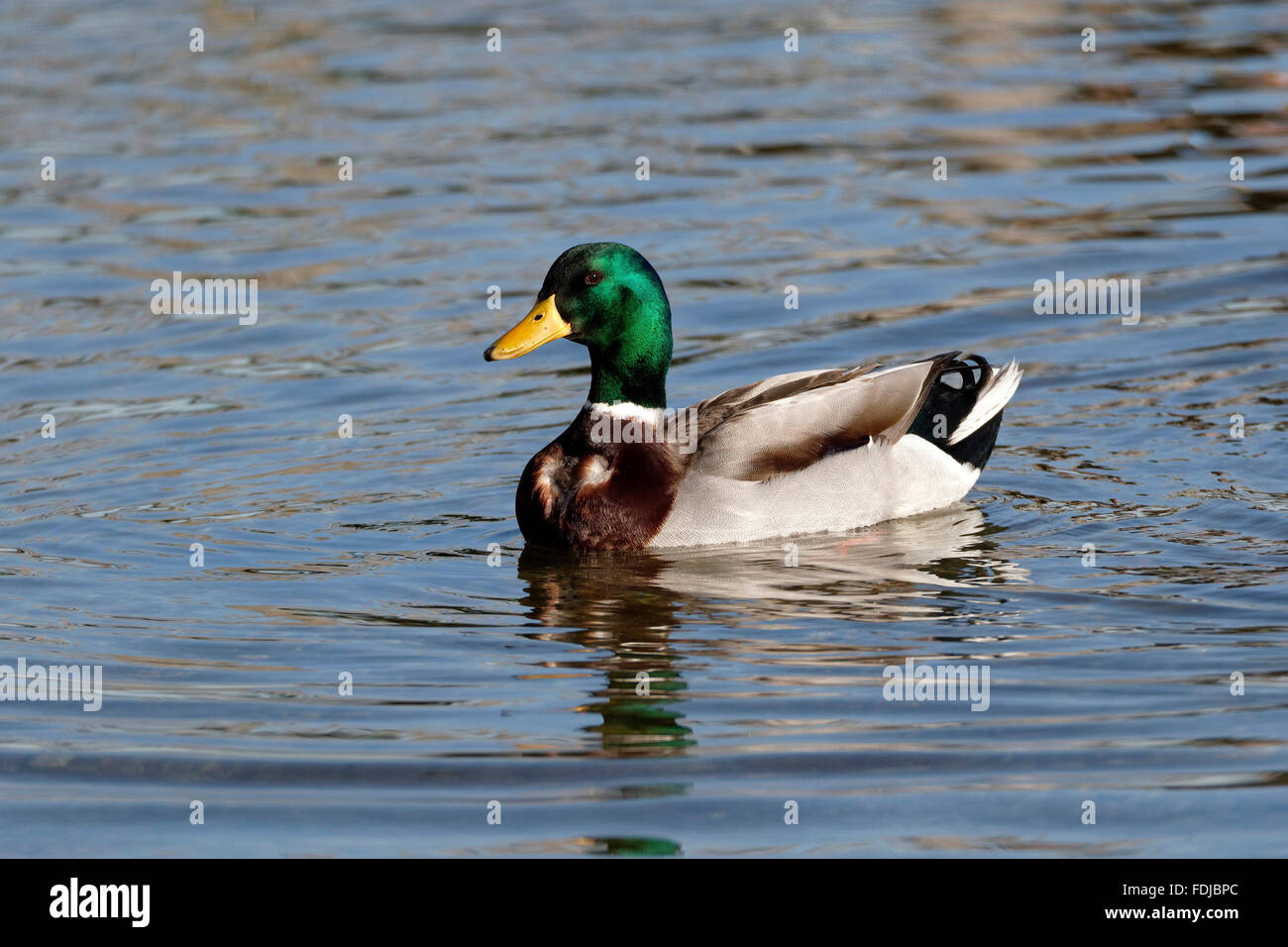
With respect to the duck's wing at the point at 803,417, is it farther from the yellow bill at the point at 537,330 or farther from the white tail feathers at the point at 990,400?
the yellow bill at the point at 537,330

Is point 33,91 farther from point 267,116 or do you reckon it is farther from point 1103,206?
point 1103,206

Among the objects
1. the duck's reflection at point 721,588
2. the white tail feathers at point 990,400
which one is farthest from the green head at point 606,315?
the white tail feathers at point 990,400

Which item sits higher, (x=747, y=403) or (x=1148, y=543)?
(x=747, y=403)

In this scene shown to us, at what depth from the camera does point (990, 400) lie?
962cm

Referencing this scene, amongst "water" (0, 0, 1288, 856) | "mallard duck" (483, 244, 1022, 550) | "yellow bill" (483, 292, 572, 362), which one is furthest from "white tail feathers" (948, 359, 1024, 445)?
"yellow bill" (483, 292, 572, 362)

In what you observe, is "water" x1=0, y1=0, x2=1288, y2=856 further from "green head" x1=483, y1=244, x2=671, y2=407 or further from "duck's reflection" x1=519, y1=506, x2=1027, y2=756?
"green head" x1=483, y1=244, x2=671, y2=407

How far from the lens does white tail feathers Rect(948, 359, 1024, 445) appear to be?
950 cm

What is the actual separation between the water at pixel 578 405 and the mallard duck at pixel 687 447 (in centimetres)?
17

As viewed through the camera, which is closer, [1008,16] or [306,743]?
[306,743]

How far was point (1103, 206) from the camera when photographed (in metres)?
14.3

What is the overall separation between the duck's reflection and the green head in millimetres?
871

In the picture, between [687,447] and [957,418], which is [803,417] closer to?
[687,447]

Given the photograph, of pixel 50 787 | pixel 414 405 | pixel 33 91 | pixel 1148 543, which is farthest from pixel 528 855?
pixel 33 91

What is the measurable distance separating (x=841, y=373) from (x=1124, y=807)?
364 cm
